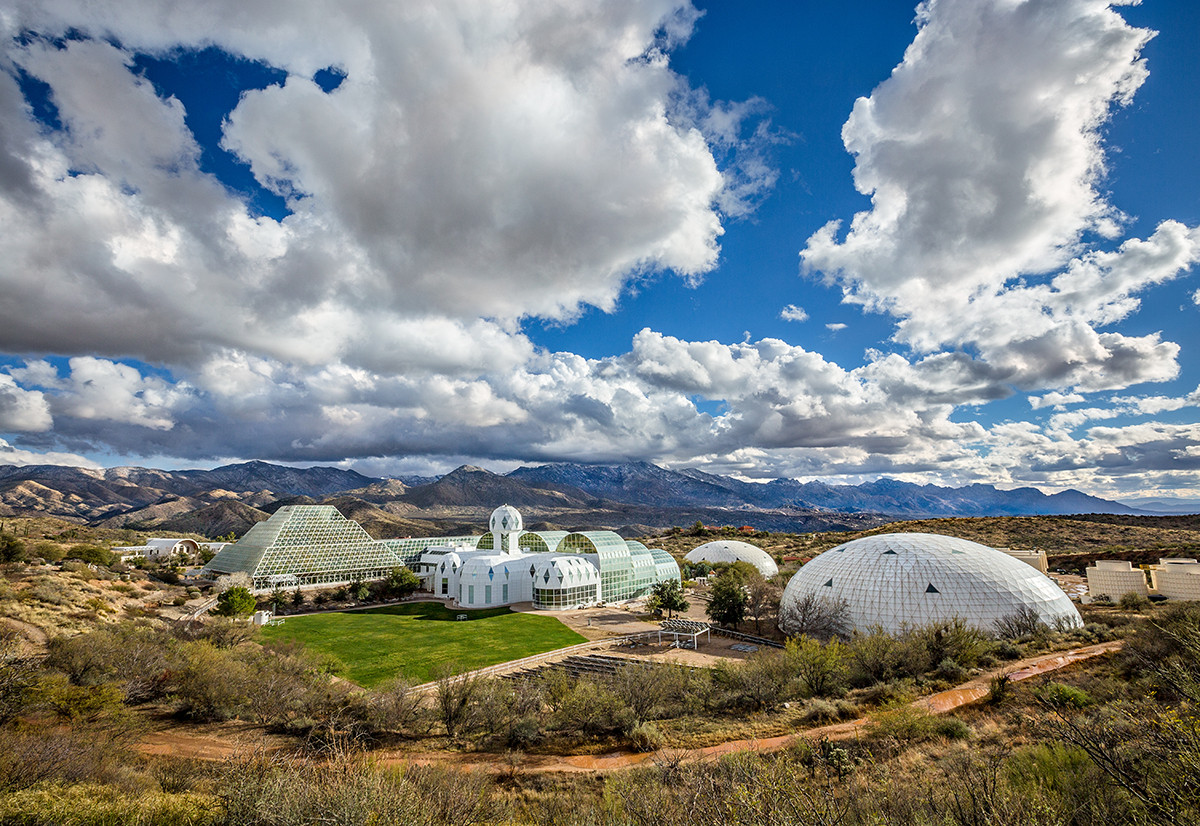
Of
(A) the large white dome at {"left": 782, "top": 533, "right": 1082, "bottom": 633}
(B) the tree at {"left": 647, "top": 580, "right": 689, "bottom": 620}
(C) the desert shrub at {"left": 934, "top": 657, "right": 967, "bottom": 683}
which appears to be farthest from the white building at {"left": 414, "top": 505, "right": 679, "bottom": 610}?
(C) the desert shrub at {"left": 934, "top": 657, "right": 967, "bottom": 683}

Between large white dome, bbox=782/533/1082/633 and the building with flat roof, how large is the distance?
80.0 ft

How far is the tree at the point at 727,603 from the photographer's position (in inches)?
1601

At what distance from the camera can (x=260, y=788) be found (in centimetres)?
973

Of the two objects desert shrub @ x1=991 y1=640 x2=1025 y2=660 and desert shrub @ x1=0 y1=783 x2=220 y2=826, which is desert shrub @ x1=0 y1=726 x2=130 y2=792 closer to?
desert shrub @ x1=0 y1=783 x2=220 y2=826

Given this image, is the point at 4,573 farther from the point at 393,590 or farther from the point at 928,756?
the point at 928,756

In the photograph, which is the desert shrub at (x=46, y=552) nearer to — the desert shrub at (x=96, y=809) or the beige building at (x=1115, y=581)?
the desert shrub at (x=96, y=809)

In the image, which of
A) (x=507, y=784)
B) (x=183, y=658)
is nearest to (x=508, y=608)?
(x=183, y=658)

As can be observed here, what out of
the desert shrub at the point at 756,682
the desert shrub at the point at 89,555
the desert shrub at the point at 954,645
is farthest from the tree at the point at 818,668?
the desert shrub at the point at 89,555

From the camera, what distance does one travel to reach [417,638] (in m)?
39.6

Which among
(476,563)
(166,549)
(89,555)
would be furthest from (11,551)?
(166,549)

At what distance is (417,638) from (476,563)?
1519cm

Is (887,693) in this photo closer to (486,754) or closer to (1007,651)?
(1007,651)

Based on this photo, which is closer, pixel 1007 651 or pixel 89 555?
pixel 1007 651

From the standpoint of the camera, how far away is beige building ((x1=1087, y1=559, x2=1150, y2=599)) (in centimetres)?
4353
